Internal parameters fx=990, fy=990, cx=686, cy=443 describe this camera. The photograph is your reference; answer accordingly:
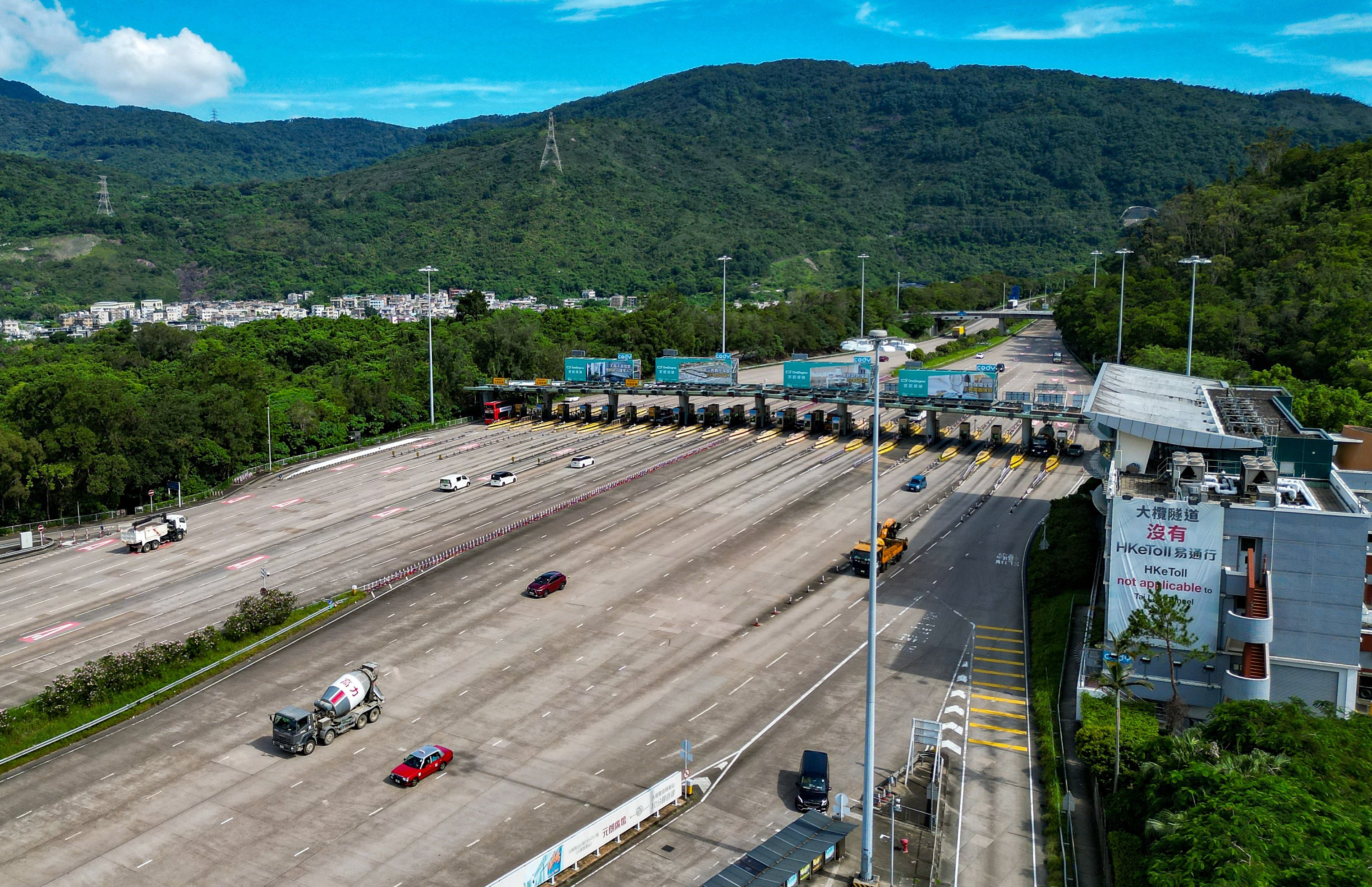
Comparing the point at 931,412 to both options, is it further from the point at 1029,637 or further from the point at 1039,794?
the point at 1039,794

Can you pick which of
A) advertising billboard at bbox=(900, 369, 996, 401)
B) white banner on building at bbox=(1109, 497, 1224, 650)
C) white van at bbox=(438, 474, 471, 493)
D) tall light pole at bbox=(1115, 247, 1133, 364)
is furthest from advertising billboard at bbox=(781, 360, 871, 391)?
white banner on building at bbox=(1109, 497, 1224, 650)

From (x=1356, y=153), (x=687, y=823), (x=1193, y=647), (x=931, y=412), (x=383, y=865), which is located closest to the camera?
(x=383, y=865)

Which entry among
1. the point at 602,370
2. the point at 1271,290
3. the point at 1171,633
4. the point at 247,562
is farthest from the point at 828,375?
the point at 1171,633

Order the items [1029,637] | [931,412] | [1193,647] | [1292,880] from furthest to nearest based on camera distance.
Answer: [931,412]
[1029,637]
[1193,647]
[1292,880]

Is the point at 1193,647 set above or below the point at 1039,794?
above

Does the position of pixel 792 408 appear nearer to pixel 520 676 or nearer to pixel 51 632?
pixel 520 676

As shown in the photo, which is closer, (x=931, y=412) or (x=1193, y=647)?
(x=1193, y=647)

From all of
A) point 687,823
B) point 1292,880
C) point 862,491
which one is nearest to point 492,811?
point 687,823

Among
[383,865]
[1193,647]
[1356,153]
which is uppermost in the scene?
[1356,153]
